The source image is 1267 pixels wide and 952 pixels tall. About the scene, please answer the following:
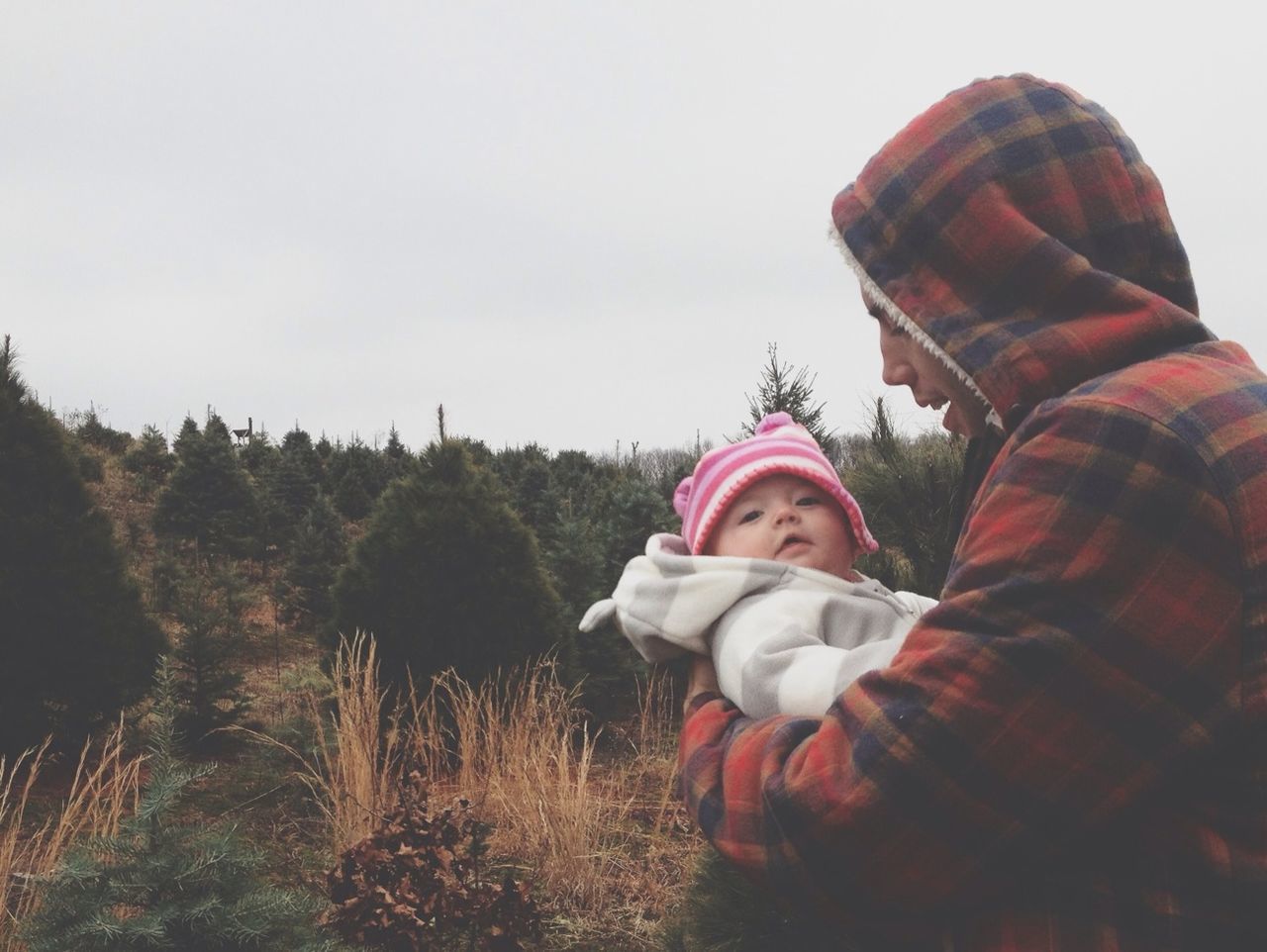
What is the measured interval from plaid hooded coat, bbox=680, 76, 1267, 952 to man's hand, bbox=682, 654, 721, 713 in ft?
1.53

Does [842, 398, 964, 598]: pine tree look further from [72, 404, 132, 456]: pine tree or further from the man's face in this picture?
[72, 404, 132, 456]: pine tree

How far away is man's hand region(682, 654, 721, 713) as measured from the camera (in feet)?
5.45

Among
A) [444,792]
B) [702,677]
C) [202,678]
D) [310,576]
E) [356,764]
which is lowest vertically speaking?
[444,792]

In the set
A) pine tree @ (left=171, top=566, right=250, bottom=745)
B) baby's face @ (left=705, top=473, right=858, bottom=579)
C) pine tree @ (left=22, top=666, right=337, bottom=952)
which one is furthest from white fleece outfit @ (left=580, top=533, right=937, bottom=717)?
pine tree @ (left=171, top=566, right=250, bottom=745)

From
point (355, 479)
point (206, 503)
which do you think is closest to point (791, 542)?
point (206, 503)

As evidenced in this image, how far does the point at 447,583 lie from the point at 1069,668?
5.79m

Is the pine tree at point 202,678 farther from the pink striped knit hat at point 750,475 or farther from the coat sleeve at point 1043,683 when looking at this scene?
the coat sleeve at point 1043,683

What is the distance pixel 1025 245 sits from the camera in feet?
3.77

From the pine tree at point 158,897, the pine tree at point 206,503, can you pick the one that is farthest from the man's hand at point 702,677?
the pine tree at point 206,503

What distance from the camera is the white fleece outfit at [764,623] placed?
1.47m

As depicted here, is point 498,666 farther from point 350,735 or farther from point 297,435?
point 297,435

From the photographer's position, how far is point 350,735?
5.31 m

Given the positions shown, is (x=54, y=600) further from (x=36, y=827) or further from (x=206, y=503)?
(x=206, y=503)

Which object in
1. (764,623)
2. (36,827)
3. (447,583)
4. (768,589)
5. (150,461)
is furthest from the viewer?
(150,461)
